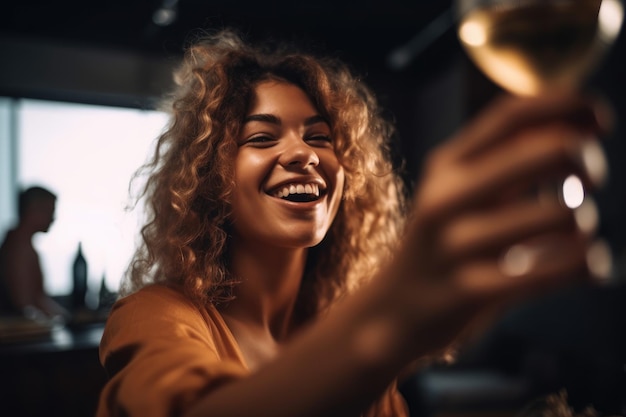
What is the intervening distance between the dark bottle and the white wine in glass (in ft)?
9.23

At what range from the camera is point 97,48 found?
15.1 feet

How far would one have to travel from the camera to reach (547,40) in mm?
396

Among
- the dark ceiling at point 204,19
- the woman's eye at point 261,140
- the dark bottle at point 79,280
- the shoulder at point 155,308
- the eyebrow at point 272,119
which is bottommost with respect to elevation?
the dark bottle at point 79,280

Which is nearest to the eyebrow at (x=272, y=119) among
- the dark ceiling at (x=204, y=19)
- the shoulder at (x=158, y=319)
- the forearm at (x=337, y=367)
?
the shoulder at (x=158, y=319)

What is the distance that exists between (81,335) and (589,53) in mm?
2807

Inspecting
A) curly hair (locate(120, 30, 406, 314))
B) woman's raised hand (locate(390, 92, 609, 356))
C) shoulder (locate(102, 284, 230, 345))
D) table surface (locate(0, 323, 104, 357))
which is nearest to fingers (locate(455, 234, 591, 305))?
woman's raised hand (locate(390, 92, 609, 356))

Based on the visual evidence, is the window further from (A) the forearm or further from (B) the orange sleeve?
(A) the forearm

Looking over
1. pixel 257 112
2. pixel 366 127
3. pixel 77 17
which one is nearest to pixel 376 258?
pixel 366 127

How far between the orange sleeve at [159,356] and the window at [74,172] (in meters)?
3.46

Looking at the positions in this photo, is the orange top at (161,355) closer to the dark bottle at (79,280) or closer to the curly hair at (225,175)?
the curly hair at (225,175)

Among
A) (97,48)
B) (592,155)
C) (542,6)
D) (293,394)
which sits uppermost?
(97,48)

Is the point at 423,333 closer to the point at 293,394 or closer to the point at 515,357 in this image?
the point at 293,394

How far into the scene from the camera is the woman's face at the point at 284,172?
37.9 inches

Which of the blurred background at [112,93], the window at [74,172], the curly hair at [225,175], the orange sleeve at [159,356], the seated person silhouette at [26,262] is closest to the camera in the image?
the orange sleeve at [159,356]
